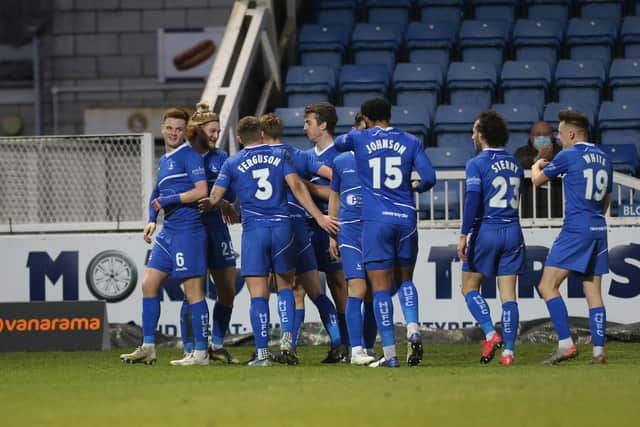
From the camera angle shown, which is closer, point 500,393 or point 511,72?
point 500,393

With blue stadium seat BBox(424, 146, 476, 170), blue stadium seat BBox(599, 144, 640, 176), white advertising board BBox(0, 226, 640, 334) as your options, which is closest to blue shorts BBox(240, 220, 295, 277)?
white advertising board BBox(0, 226, 640, 334)

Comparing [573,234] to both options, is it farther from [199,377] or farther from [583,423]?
[583,423]

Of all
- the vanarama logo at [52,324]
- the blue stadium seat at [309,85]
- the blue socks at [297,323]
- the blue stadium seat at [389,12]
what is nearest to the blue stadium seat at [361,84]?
the blue stadium seat at [309,85]

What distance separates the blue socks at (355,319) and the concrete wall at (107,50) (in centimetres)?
1102

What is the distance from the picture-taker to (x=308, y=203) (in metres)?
10.4

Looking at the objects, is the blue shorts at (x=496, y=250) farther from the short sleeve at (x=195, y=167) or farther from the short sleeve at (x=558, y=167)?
the short sleeve at (x=195, y=167)

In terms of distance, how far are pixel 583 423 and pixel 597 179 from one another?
4476mm

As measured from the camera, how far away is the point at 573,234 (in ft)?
34.1

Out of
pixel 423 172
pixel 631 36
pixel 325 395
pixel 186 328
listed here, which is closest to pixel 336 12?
pixel 631 36

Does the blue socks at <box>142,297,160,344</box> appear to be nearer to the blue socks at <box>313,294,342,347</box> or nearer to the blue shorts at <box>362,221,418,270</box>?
the blue socks at <box>313,294,342,347</box>

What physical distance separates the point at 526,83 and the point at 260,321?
748cm

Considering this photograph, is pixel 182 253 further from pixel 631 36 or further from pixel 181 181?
pixel 631 36

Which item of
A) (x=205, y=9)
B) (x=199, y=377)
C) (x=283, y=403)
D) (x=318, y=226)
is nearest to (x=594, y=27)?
(x=205, y=9)

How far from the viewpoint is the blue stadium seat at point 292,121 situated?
16078 millimetres
